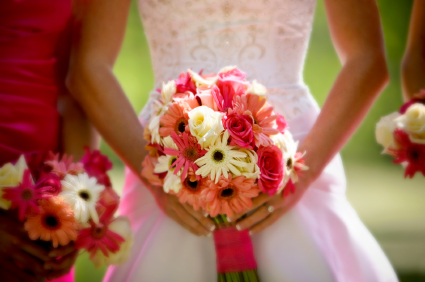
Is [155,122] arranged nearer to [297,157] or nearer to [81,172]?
[81,172]

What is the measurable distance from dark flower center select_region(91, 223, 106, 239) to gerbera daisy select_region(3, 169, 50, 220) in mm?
144

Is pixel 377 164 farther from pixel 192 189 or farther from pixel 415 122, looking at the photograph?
pixel 192 189

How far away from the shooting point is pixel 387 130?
1080 mm

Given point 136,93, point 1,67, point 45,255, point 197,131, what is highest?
point 197,131

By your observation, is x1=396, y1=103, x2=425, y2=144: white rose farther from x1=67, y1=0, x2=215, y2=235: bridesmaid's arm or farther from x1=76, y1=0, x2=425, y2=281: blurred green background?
x1=67, y1=0, x2=215, y2=235: bridesmaid's arm

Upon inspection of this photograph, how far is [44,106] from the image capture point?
1241 mm

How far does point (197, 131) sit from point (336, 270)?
543 mm

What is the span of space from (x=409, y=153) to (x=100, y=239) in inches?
32.3

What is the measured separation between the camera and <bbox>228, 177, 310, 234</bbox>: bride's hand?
1.02 meters

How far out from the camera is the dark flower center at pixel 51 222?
977 mm

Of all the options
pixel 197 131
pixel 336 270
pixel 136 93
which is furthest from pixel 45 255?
pixel 136 93

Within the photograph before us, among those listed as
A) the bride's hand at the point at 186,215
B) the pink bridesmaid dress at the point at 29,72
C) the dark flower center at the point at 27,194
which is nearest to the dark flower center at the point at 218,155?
the bride's hand at the point at 186,215

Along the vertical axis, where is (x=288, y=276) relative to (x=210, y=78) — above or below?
below

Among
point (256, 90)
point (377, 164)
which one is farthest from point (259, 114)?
point (377, 164)
